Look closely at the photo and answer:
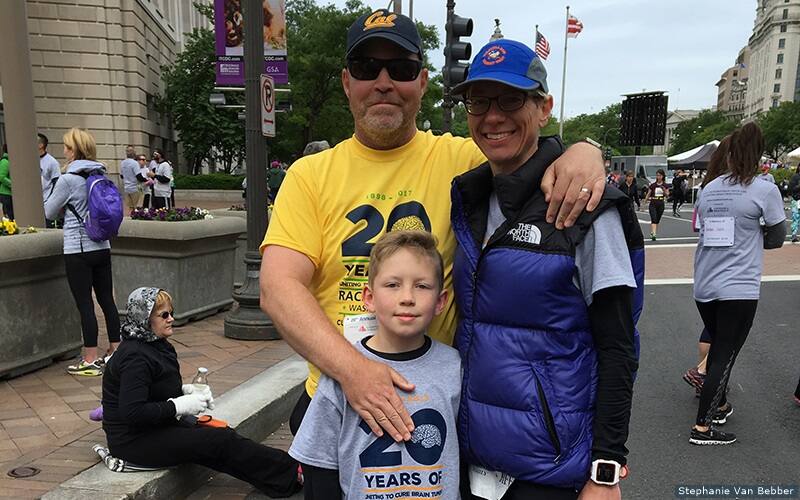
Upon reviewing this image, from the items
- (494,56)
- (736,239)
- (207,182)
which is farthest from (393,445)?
(207,182)

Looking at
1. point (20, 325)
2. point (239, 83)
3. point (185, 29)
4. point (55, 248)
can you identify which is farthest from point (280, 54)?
point (185, 29)

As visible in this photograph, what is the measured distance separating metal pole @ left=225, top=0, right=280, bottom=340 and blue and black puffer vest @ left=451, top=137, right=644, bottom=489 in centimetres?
471

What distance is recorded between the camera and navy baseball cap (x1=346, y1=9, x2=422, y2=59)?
192 centimetres

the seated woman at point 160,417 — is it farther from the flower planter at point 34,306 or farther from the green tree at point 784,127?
the green tree at point 784,127

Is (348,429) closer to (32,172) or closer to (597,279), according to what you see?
(597,279)

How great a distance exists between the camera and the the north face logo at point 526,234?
1600 millimetres

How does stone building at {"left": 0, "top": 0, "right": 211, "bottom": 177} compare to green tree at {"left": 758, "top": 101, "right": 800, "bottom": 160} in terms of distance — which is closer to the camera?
stone building at {"left": 0, "top": 0, "right": 211, "bottom": 177}

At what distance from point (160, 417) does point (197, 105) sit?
27564mm

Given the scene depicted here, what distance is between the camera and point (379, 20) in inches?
77.8

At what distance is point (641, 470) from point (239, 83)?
837 cm

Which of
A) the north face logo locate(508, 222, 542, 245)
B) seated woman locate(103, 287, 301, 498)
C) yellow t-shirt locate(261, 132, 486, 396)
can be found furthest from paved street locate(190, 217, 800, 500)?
the north face logo locate(508, 222, 542, 245)

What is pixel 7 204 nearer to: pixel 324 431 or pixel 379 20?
pixel 379 20

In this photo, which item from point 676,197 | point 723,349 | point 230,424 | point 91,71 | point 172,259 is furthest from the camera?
point 676,197

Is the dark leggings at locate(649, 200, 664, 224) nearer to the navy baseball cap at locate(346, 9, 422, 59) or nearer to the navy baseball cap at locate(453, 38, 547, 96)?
the navy baseball cap at locate(346, 9, 422, 59)
